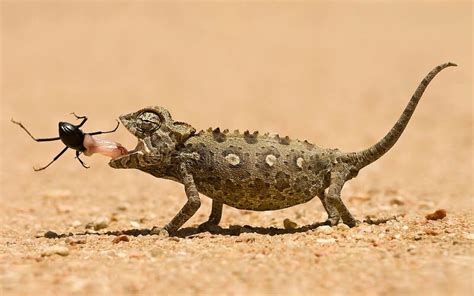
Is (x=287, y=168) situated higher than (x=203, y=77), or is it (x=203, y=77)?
(x=203, y=77)

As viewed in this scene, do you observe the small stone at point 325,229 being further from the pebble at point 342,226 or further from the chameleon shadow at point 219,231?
the chameleon shadow at point 219,231

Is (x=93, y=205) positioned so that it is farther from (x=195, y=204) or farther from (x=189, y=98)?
(x=189, y=98)

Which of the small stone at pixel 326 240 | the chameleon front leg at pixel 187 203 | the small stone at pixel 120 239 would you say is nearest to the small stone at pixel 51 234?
the small stone at pixel 120 239

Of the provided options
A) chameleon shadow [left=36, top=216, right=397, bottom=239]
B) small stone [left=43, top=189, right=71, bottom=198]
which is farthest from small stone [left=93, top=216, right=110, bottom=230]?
small stone [left=43, top=189, right=71, bottom=198]

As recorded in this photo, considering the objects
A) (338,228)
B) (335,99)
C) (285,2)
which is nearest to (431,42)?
(335,99)

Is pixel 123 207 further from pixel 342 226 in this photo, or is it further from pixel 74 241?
pixel 342 226

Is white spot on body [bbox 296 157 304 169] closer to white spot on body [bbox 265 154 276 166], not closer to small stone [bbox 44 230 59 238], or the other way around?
white spot on body [bbox 265 154 276 166]

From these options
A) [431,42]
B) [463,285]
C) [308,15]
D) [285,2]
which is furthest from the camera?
[285,2]
